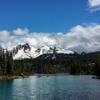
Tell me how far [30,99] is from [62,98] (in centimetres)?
751

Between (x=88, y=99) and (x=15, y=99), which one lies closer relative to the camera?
(x=88, y=99)

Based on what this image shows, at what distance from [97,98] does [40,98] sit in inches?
534

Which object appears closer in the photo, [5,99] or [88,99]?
[88,99]

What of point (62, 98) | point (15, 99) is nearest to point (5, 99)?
point (15, 99)

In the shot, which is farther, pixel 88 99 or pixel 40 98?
pixel 40 98

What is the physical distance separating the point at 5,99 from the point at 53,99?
12475 mm

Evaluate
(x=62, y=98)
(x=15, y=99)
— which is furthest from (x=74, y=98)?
(x=15, y=99)

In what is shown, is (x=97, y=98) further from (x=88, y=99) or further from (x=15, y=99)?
(x=15, y=99)

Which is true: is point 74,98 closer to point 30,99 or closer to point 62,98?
point 62,98

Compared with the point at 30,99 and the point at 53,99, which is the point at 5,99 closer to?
the point at 30,99

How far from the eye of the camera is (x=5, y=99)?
79.8 meters

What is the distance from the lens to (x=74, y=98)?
76.7 metres

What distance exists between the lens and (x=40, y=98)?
79.1m

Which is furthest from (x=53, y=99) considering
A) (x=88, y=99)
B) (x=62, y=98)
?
(x=88, y=99)
